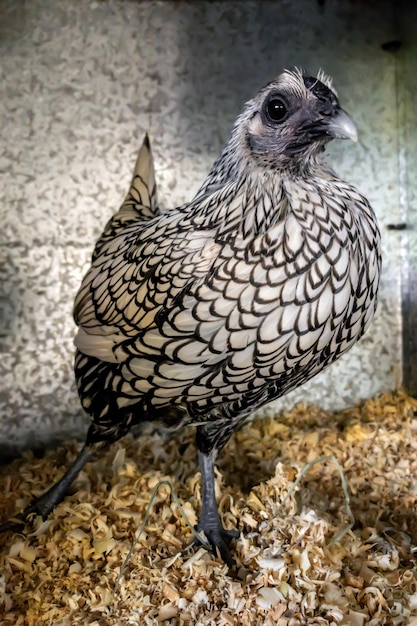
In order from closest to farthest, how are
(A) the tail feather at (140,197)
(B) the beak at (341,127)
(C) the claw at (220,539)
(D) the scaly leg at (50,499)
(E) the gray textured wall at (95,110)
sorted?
(B) the beak at (341,127)
(C) the claw at (220,539)
(D) the scaly leg at (50,499)
(A) the tail feather at (140,197)
(E) the gray textured wall at (95,110)

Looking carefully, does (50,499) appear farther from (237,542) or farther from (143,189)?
(143,189)

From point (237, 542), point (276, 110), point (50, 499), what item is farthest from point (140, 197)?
point (237, 542)

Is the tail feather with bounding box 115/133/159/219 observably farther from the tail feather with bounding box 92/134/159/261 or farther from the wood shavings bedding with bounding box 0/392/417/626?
the wood shavings bedding with bounding box 0/392/417/626

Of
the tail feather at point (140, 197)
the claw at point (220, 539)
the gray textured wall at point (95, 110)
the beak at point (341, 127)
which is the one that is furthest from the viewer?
the gray textured wall at point (95, 110)

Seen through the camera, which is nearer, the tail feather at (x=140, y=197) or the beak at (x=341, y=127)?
the beak at (x=341, y=127)

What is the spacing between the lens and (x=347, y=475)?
181 cm

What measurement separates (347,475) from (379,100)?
1.51 metres

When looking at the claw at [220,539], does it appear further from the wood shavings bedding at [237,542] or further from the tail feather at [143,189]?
the tail feather at [143,189]

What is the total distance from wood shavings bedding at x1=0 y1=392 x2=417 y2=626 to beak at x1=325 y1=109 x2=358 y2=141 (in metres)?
0.91

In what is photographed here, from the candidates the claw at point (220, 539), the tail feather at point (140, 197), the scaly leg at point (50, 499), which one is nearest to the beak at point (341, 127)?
the tail feather at point (140, 197)

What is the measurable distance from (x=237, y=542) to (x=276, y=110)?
1051mm

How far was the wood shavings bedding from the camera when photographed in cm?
121

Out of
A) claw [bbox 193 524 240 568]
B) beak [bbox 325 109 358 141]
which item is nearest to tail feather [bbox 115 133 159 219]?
beak [bbox 325 109 358 141]

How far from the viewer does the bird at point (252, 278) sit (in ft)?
3.72
